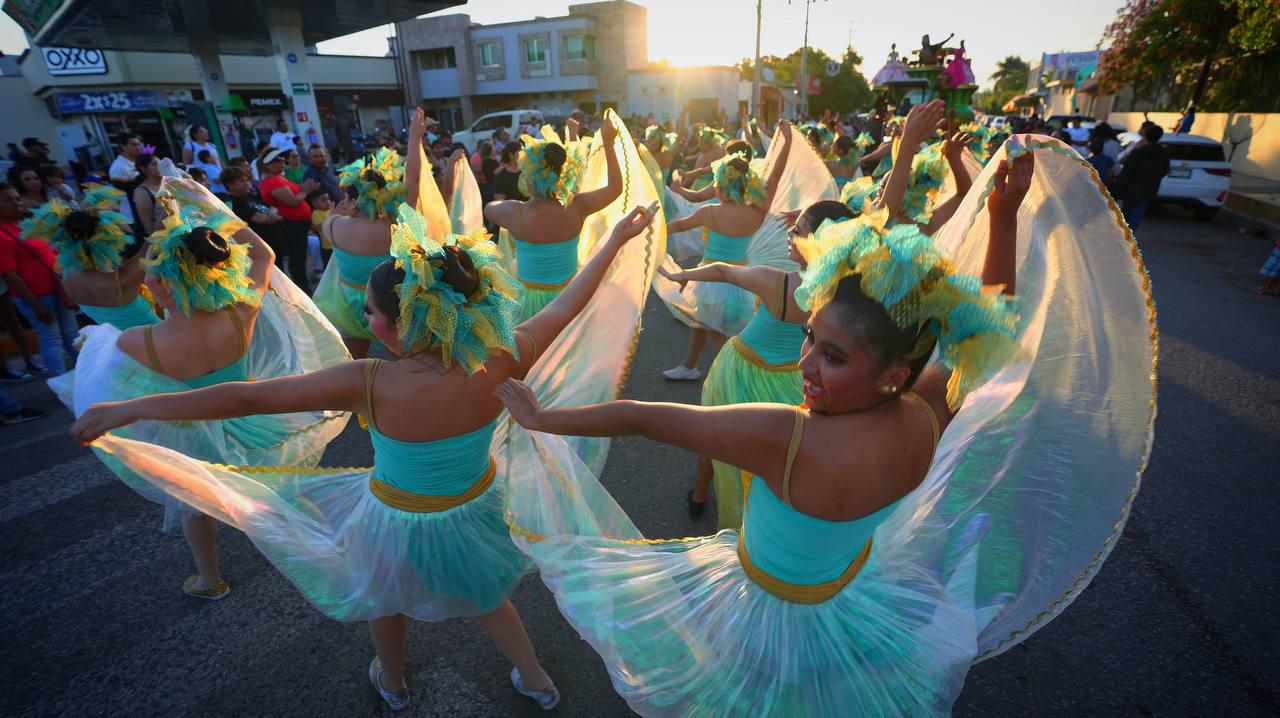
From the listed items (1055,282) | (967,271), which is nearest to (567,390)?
(967,271)

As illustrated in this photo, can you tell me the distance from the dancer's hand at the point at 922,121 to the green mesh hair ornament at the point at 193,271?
3475mm

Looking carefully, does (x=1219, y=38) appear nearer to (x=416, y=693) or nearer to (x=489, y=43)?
(x=416, y=693)

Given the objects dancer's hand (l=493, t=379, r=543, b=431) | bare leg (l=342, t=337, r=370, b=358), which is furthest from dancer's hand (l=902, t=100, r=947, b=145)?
bare leg (l=342, t=337, r=370, b=358)

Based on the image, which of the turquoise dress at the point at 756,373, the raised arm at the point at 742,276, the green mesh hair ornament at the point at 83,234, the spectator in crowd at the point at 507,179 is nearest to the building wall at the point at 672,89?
the spectator in crowd at the point at 507,179

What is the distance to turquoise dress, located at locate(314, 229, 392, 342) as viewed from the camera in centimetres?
533

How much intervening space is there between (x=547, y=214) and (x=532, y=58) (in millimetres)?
43145

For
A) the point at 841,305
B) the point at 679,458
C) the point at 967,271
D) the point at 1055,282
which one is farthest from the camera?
the point at 679,458

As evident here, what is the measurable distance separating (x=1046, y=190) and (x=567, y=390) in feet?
6.61

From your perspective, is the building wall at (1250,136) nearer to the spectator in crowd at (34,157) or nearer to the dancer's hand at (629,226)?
the dancer's hand at (629,226)

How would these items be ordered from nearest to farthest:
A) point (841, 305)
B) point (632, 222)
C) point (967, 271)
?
point (841, 305) → point (967, 271) → point (632, 222)

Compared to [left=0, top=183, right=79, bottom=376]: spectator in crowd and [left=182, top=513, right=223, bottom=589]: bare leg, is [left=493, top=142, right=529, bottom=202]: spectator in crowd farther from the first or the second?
[left=182, top=513, right=223, bottom=589]: bare leg

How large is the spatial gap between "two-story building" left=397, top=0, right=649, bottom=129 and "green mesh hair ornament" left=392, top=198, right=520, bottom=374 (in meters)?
42.2

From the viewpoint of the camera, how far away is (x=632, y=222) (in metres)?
2.74

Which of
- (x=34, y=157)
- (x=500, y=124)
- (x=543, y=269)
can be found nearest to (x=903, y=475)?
(x=543, y=269)
